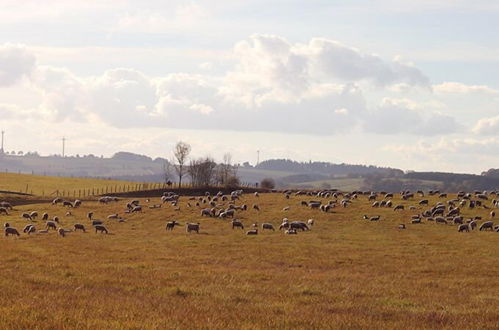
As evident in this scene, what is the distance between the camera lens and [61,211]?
7769cm

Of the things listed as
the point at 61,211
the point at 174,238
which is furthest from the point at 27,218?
the point at 174,238

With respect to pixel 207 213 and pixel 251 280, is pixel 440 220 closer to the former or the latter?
pixel 207 213

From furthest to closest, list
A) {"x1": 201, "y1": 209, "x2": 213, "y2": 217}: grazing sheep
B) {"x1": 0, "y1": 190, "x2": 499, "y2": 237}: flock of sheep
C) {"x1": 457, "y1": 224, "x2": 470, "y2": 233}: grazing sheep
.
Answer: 1. {"x1": 201, "y1": 209, "x2": 213, "y2": 217}: grazing sheep
2. {"x1": 0, "y1": 190, "x2": 499, "y2": 237}: flock of sheep
3. {"x1": 457, "y1": 224, "x2": 470, "y2": 233}: grazing sheep

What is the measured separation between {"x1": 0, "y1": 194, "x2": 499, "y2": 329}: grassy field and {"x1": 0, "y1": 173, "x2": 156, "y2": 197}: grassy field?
67786 millimetres

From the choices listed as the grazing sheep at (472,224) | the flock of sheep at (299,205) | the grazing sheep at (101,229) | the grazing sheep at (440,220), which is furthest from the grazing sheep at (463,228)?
the grazing sheep at (101,229)

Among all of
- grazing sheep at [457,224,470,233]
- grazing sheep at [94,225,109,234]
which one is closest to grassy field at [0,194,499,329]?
grazing sheep at [457,224,470,233]

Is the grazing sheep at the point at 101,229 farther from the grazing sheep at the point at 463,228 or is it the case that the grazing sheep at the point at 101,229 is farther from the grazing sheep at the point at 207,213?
the grazing sheep at the point at 463,228

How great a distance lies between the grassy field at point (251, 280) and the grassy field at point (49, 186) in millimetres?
67786

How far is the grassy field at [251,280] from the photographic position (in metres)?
16.1

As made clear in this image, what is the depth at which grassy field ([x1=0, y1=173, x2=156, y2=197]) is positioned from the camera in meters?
120

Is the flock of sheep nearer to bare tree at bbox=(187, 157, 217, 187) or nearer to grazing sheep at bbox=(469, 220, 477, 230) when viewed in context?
grazing sheep at bbox=(469, 220, 477, 230)

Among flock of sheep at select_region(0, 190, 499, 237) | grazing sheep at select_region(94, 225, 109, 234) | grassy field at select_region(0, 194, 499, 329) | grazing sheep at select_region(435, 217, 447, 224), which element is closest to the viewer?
grassy field at select_region(0, 194, 499, 329)

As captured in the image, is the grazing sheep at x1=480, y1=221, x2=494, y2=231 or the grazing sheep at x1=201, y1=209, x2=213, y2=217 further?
the grazing sheep at x1=201, y1=209, x2=213, y2=217

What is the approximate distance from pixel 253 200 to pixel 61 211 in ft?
81.6
